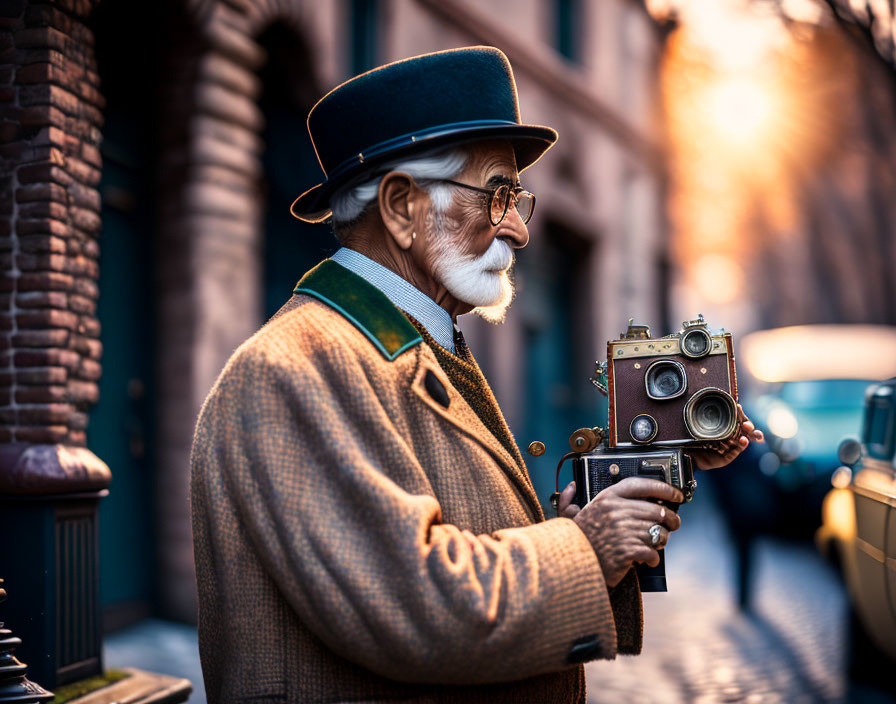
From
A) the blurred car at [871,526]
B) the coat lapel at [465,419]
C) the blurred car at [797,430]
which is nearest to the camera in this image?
the coat lapel at [465,419]

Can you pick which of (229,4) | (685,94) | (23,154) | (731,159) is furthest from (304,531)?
(731,159)

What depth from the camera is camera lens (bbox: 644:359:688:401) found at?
2.19 meters

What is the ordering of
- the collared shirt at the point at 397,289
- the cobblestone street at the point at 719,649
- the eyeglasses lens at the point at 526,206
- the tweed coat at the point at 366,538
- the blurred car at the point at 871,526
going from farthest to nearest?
the cobblestone street at the point at 719,649
the blurred car at the point at 871,526
the eyeglasses lens at the point at 526,206
the collared shirt at the point at 397,289
the tweed coat at the point at 366,538

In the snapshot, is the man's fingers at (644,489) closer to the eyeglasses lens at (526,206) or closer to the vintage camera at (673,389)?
the vintage camera at (673,389)

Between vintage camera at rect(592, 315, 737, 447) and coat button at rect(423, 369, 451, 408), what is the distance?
52 cm

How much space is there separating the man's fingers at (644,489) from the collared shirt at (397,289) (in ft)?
1.73

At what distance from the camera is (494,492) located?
1.89 metres

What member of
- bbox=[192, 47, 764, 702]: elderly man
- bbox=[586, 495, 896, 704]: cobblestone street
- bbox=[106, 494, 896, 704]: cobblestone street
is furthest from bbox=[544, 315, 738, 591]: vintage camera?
bbox=[586, 495, 896, 704]: cobblestone street

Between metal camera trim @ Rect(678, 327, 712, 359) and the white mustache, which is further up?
the white mustache

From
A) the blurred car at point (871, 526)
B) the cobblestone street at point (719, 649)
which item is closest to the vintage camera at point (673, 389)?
the blurred car at point (871, 526)

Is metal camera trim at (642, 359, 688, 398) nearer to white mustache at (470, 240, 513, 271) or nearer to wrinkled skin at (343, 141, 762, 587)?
wrinkled skin at (343, 141, 762, 587)

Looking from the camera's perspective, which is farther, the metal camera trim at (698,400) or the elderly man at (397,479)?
the metal camera trim at (698,400)

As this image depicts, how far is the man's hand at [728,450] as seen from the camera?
218cm

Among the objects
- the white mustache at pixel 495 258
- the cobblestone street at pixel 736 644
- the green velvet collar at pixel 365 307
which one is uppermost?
the white mustache at pixel 495 258
